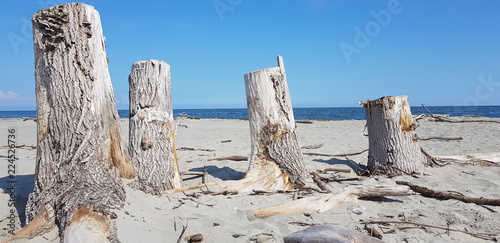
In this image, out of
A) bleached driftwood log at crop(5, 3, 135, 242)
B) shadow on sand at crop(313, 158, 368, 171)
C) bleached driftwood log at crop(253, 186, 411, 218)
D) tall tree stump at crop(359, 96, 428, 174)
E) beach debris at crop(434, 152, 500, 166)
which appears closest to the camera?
bleached driftwood log at crop(5, 3, 135, 242)

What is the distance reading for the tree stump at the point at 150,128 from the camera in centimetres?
345

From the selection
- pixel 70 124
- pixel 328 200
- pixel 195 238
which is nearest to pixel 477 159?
pixel 328 200

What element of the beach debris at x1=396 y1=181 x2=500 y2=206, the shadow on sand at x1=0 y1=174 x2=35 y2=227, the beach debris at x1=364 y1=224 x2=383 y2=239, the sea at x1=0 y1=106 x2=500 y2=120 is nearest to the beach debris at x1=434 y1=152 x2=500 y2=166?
the beach debris at x1=396 y1=181 x2=500 y2=206

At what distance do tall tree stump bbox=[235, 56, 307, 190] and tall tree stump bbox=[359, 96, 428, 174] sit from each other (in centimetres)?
149

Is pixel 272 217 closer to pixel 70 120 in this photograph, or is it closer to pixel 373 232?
pixel 373 232

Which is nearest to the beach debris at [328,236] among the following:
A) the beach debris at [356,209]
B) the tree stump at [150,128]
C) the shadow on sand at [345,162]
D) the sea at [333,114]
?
the beach debris at [356,209]

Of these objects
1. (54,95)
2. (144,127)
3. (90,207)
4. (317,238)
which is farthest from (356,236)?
(54,95)

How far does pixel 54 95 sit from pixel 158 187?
1450 millimetres

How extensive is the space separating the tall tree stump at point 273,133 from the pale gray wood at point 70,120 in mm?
1817

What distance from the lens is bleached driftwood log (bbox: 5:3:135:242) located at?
8.65 feet

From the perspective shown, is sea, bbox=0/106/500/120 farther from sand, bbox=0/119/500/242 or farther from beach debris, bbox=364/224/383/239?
beach debris, bbox=364/224/383/239

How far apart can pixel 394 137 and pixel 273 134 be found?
197 centimetres

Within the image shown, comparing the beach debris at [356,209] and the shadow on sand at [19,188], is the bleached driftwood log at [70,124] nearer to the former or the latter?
the shadow on sand at [19,188]

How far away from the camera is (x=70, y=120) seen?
2.74m
